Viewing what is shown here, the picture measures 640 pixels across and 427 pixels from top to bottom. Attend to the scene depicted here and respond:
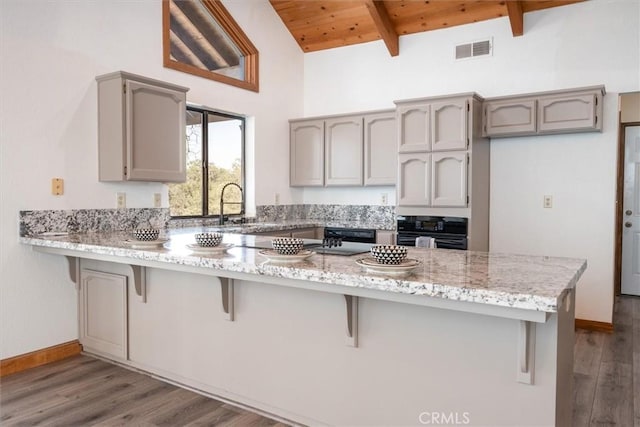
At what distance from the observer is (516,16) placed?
14.1 feet

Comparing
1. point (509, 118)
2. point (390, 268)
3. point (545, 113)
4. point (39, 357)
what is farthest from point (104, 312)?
point (545, 113)

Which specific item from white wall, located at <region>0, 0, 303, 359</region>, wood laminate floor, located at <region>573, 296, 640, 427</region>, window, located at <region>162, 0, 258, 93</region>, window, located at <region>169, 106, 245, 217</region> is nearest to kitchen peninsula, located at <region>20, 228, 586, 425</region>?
white wall, located at <region>0, 0, 303, 359</region>

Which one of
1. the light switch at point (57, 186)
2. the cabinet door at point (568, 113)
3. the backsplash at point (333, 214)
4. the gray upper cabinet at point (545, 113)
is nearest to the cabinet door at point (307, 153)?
the backsplash at point (333, 214)

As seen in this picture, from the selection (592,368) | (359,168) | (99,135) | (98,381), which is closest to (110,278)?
(98,381)

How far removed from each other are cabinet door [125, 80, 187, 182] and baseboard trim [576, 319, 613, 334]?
3744mm

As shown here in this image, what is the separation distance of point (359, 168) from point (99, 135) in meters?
2.62

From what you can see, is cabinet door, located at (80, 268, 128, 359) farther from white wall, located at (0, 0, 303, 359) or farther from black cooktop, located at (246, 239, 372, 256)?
black cooktop, located at (246, 239, 372, 256)

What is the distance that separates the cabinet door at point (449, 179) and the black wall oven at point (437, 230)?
0.54 feet

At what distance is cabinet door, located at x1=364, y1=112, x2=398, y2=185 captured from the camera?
A: 491cm

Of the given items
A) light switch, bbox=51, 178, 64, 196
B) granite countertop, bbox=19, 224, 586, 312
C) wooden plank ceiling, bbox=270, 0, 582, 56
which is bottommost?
granite countertop, bbox=19, 224, 586, 312

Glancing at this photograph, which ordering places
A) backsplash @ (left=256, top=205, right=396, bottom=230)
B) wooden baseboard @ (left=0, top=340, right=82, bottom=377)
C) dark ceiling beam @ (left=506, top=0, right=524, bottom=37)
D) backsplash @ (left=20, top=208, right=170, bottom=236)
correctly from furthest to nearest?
backsplash @ (left=256, top=205, right=396, bottom=230)
dark ceiling beam @ (left=506, top=0, right=524, bottom=37)
backsplash @ (left=20, top=208, right=170, bottom=236)
wooden baseboard @ (left=0, top=340, right=82, bottom=377)

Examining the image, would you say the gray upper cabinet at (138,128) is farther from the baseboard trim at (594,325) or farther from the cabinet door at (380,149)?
the baseboard trim at (594,325)

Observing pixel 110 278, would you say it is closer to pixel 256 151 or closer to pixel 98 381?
pixel 98 381

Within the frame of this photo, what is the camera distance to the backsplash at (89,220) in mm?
3230
